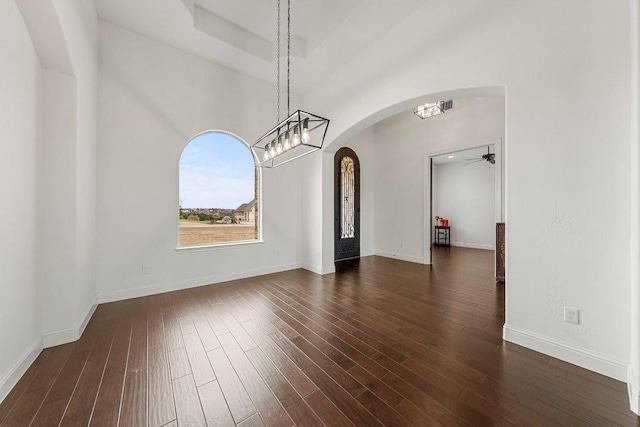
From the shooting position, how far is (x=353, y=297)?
→ 3.50 metres

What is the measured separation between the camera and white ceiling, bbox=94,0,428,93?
10.1 ft

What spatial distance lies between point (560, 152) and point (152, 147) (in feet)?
16.0

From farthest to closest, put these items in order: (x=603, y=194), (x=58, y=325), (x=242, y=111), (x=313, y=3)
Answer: (x=242, y=111) → (x=313, y=3) → (x=58, y=325) → (x=603, y=194)

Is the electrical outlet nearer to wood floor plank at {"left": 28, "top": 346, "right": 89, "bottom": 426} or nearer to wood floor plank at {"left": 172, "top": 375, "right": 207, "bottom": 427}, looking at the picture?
wood floor plank at {"left": 172, "top": 375, "right": 207, "bottom": 427}

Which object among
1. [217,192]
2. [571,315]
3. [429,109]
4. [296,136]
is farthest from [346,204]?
[571,315]

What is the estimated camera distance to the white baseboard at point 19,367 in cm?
163

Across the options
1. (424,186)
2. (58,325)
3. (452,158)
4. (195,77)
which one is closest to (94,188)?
(58,325)

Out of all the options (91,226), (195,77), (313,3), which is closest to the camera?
→ (91,226)

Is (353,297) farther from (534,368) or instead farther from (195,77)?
(195,77)

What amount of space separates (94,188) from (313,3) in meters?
3.83

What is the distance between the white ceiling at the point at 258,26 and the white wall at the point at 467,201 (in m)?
6.79

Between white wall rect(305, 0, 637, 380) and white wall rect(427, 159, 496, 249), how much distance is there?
21.4 ft

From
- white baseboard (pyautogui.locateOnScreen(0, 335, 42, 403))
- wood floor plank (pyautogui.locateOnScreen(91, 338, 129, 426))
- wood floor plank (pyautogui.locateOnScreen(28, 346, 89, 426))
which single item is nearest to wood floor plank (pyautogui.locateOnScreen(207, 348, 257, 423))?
wood floor plank (pyautogui.locateOnScreen(91, 338, 129, 426))

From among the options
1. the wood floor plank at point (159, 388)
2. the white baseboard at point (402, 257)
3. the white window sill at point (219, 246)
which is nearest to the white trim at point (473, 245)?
the white baseboard at point (402, 257)
